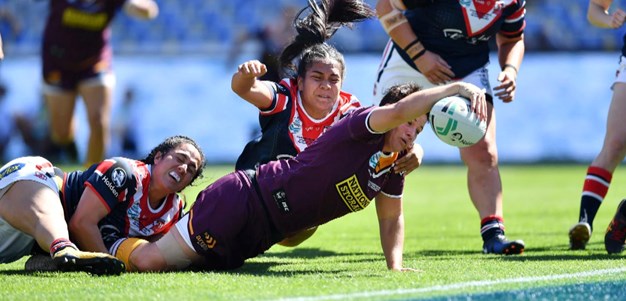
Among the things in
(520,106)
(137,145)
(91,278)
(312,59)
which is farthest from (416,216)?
(137,145)

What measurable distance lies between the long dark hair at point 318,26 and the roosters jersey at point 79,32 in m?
3.82

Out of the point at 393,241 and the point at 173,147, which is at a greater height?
the point at 173,147

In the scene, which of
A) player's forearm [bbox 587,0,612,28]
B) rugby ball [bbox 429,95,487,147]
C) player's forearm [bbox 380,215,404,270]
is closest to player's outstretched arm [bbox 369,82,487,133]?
rugby ball [bbox 429,95,487,147]

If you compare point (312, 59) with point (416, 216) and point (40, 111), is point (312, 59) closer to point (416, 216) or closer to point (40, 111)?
point (416, 216)

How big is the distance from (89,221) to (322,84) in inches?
60.8

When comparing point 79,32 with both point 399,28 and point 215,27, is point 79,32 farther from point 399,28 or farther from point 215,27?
point 215,27

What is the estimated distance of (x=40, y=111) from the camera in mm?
19516

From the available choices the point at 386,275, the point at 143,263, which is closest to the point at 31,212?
the point at 143,263

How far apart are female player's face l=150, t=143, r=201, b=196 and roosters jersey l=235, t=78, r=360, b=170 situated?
524mm

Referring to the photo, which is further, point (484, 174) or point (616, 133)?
point (484, 174)

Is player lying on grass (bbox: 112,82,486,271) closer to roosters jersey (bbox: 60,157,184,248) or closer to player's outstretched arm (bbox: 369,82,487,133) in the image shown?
player's outstretched arm (bbox: 369,82,487,133)

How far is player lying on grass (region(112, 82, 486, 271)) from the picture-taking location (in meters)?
4.90

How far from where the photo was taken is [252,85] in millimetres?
5625

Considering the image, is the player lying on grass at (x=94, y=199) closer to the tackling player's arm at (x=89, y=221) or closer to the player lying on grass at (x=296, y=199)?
the tackling player's arm at (x=89, y=221)
